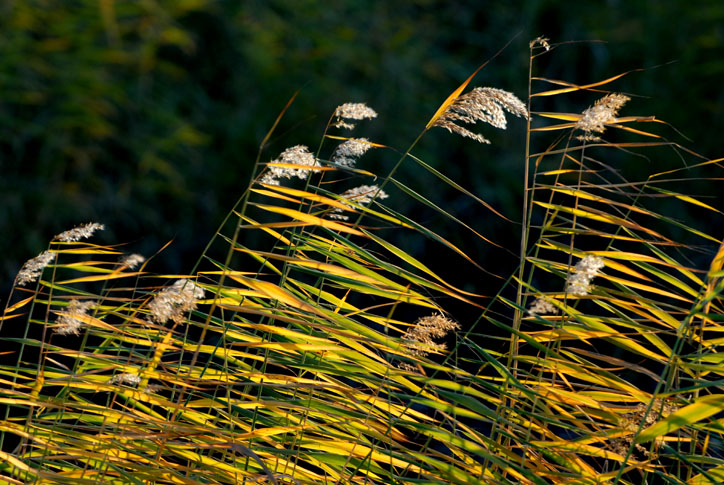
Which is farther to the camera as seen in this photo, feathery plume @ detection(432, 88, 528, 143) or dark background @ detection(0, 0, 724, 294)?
dark background @ detection(0, 0, 724, 294)

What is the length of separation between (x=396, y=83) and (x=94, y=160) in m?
1.68

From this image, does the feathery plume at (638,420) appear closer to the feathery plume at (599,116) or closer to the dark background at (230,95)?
the feathery plume at (599,116)

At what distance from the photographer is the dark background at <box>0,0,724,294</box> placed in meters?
3.78

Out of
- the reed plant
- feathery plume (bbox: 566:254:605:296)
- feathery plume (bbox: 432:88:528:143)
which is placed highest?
feathery plume (bbox: 432:88:528:143)

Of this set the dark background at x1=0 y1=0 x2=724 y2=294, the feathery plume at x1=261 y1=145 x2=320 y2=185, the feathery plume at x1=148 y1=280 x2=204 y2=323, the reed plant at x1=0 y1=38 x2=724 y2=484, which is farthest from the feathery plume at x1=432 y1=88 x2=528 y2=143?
the dark background at x1=0 y1=0 x2=724 y2=294

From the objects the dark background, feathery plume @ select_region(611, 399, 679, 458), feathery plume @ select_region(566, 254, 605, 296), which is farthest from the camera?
the dark background

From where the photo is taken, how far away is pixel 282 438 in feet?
5.13

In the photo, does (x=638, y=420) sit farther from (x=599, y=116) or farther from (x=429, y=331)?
(x=599, y=116)

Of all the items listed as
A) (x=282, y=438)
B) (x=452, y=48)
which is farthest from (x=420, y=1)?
(x=282, y=438)

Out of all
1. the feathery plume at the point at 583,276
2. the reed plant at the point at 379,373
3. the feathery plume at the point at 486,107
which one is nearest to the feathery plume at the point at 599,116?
the reed plant at the point at 379,373

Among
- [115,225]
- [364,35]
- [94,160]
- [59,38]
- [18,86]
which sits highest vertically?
[364,35]

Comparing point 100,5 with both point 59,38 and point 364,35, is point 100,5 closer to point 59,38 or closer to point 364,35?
point 59,38

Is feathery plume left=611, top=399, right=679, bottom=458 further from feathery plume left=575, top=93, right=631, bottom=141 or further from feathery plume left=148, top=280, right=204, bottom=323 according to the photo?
feathery plume left=148, top=280, right=204, bottom=323

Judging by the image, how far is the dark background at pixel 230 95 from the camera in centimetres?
A: 378
